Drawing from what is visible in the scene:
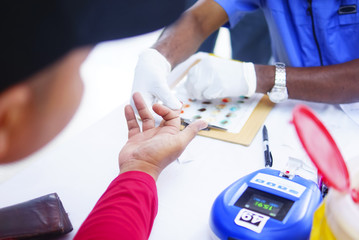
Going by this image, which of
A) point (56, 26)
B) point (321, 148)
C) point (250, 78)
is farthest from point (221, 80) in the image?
point (56, 26)

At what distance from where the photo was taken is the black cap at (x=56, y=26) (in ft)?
0.74

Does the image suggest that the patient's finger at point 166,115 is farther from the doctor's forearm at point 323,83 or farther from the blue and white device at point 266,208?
the doctor's forearm at point 323,83

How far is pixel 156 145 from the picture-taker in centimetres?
68

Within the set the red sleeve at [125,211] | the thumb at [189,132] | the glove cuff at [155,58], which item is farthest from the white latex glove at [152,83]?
the red sleeve at [125,211]

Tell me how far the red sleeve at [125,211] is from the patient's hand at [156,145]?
0.03 metres

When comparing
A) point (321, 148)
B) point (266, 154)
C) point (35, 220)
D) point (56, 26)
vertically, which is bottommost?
point (266, 154)

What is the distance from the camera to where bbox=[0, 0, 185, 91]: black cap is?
22 centimetres

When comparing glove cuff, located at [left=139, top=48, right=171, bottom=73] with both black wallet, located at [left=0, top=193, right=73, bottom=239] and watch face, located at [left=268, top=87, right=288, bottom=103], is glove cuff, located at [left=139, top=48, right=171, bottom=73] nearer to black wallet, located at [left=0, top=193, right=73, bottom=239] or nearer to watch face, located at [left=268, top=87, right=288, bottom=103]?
watch face, located at [left=268, top=87, right=288, bottom=103]

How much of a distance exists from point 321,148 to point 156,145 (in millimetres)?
334

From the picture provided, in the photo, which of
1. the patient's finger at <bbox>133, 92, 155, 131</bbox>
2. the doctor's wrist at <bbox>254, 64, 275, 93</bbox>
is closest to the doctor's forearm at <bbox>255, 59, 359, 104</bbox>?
the doctor's wrist at <bbox>254, 64, 275, 93</bbox>

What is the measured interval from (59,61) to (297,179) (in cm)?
53

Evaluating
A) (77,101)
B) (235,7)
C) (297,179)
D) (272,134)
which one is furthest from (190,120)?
→ (77,101)

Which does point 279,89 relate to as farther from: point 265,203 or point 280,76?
point 265,203

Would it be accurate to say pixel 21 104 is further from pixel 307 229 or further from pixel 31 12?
pixel 307 229
